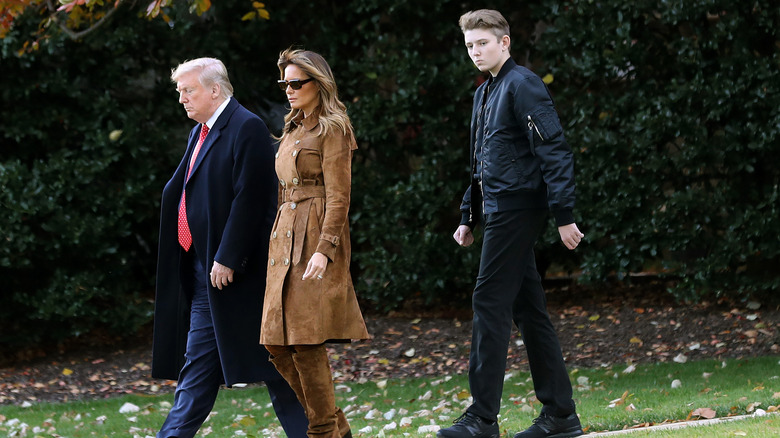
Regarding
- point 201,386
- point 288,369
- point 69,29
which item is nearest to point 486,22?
point 288,369

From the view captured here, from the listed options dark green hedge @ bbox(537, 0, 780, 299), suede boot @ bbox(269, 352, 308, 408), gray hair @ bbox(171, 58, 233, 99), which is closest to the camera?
suede boot @ bbox(269, 352, 308, 408)

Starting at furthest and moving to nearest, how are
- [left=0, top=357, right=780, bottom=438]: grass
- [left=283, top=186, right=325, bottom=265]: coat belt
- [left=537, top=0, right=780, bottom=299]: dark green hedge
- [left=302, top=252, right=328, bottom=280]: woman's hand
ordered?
[left=537, top=0, right=780, bottom=299]: dark green hedge < [left=0, top=357, right=780, bottom=438]: grass < [left=283, top=186, right=325, bottom=265]: coat belt < [left=302, top=252, right=328, bottom=280]: woman's hand

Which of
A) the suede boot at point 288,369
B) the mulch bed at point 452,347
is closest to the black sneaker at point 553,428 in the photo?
the suede boot at point 288,369

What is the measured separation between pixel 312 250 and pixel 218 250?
0.47 m

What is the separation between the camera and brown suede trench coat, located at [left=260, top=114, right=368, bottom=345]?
4.27m

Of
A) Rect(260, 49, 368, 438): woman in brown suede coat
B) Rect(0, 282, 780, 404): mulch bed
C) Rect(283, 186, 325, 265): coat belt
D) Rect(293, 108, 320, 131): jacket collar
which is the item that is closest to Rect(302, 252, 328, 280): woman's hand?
Rect(260, 49, 368, 438): woman in brown suede coat

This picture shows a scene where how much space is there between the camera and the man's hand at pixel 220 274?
4.50 m

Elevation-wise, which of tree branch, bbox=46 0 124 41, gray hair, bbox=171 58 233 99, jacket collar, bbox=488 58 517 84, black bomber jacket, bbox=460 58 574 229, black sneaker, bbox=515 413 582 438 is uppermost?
tree branch, bbox=46 0 124 41

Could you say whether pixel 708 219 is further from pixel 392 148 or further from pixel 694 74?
pixel 392 148

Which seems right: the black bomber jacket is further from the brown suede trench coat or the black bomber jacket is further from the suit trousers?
→ the suit trousers

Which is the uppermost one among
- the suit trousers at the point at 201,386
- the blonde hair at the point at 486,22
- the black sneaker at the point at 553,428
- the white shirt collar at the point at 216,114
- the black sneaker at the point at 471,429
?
the blonde hair at the point at 486,22

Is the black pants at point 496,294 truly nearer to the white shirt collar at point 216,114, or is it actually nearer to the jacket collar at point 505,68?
the jacket collar at point 505,68

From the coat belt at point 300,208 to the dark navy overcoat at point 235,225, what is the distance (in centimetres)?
23

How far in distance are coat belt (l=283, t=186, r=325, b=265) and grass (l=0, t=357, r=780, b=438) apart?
61.7 inches
